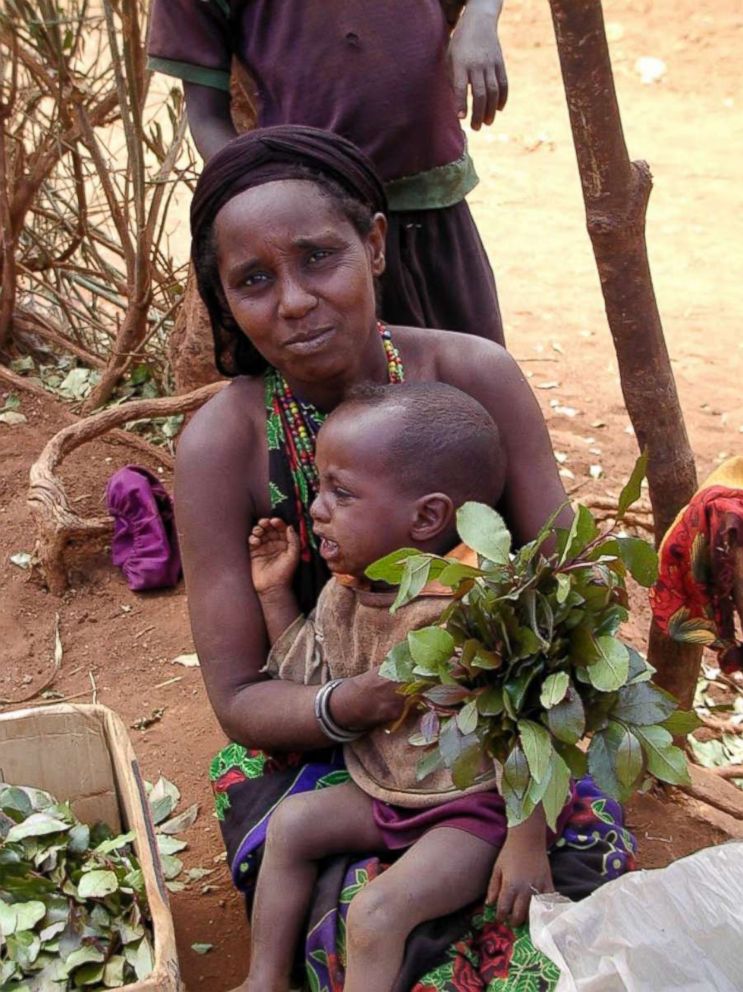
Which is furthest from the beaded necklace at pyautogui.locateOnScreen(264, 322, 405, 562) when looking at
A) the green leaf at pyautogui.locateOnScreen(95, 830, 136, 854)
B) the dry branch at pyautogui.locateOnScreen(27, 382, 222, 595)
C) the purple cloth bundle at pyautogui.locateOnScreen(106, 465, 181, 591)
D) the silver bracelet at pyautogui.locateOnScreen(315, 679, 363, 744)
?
the purple cloth bundle at pyautogui.locateOnScreen(106, 465, 181, 591)

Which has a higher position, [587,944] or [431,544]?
[431,544]

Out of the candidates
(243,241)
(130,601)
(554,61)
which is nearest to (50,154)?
(130,601)

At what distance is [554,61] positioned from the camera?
1094 cm

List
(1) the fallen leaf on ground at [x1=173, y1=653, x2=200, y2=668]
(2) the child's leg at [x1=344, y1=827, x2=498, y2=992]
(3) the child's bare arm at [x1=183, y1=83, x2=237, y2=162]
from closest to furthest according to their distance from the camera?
1. (2) the child's leg at [x1=344, y1=827, x2=498, y2=992]
2. (3) the child's bare arm at [x1=183, y1=83, x2=237, y2=162]
3. (1) the fallen leaf on ground at [x1=173, y1=653, x2=200, y2=668]

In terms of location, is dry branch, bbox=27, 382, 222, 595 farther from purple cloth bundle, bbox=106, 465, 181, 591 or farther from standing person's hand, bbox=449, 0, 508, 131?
standing person's hand, bbox=449, 0, 508, 131

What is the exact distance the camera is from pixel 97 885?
2.10 meters

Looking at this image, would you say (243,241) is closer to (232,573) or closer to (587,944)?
(232,573)

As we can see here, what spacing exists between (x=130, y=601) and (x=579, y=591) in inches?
86.5

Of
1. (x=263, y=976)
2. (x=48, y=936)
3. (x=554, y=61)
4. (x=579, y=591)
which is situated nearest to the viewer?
(x=579, y=591)

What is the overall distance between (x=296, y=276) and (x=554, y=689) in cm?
75

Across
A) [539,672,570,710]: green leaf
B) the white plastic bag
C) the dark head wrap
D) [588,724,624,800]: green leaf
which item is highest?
the dark head wrap

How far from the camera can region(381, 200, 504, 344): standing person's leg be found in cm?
270

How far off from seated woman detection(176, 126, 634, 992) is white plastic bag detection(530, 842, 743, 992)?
0.34 feet

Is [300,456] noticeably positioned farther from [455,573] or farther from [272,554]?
[455,573]
